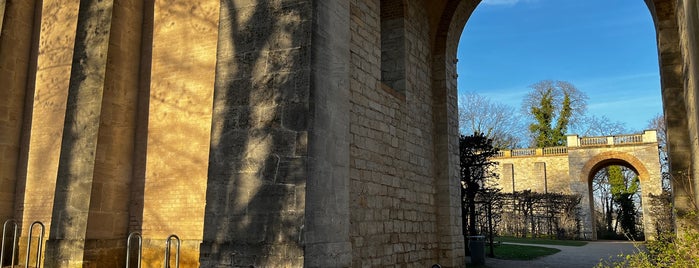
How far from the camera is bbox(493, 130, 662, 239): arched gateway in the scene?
28250 millimetres

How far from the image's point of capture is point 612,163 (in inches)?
1205

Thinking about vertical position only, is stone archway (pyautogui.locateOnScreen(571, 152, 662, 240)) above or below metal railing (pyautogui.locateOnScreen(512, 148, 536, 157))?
below

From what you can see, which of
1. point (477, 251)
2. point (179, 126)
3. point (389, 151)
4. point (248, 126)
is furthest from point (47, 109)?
point (477, 251)

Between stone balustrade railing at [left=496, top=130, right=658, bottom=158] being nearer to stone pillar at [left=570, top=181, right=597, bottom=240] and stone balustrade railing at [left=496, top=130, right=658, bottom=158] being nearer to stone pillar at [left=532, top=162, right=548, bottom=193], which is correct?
stone pillar at [left=532, top=162, right=548, bottom=193]

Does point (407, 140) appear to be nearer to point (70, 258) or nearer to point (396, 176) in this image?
point (396, 176)

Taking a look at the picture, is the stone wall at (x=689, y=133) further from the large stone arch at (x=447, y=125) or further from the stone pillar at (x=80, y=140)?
the stone pillar at (x=80, y=140)

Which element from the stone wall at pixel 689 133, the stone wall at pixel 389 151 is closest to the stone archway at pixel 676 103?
the stone wall at pixel 689 133

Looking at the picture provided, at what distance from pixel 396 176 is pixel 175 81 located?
3950mm

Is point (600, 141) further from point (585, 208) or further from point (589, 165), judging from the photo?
point (585, 208)

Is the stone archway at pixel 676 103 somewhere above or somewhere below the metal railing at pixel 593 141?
below

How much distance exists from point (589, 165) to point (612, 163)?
5.55 ft

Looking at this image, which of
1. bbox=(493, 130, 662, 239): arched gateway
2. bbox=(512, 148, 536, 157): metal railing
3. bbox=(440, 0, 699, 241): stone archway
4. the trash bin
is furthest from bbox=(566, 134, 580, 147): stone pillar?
bbox=(440, 0, 699, 241): stone archway

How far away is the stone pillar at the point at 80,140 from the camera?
7.62m

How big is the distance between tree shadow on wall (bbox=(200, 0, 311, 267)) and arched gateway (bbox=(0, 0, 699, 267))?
2 centimetres
